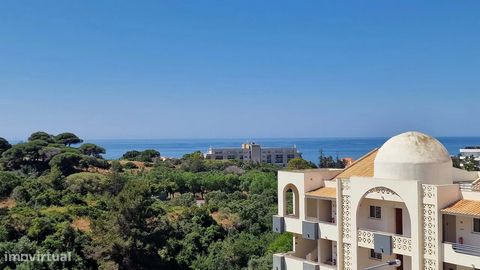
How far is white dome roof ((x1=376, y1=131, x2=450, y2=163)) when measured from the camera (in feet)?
56.4

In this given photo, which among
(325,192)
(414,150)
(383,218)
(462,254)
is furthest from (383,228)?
(462,254)

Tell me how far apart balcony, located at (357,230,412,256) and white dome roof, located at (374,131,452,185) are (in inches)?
83.1

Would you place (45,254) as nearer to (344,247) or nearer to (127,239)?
(127,239)

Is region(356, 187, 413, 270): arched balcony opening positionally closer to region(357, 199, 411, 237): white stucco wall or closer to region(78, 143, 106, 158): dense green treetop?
region(357, 199, 411, 237): white stucco wall

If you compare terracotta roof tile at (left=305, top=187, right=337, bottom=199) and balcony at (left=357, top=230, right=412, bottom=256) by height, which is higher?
terracotta roof tile at (left=305, top=187, right=337, bottom=199)

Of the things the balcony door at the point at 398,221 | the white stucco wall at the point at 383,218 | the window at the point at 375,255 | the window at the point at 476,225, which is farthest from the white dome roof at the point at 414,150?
the window at the point at 375,255

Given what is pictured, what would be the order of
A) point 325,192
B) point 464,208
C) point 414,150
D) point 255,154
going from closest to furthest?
point 464,208, point 414,150, point 325,192, point 255,154

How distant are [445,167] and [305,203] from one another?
6.22 m

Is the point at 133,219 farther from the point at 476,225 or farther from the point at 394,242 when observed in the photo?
the point at 476,225

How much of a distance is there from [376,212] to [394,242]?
1.91 m

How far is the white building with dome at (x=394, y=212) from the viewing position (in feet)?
52.4

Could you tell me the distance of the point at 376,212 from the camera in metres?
18.8

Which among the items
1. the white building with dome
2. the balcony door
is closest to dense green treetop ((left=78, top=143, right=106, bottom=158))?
the white building with dome

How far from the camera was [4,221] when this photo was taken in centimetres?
3434
